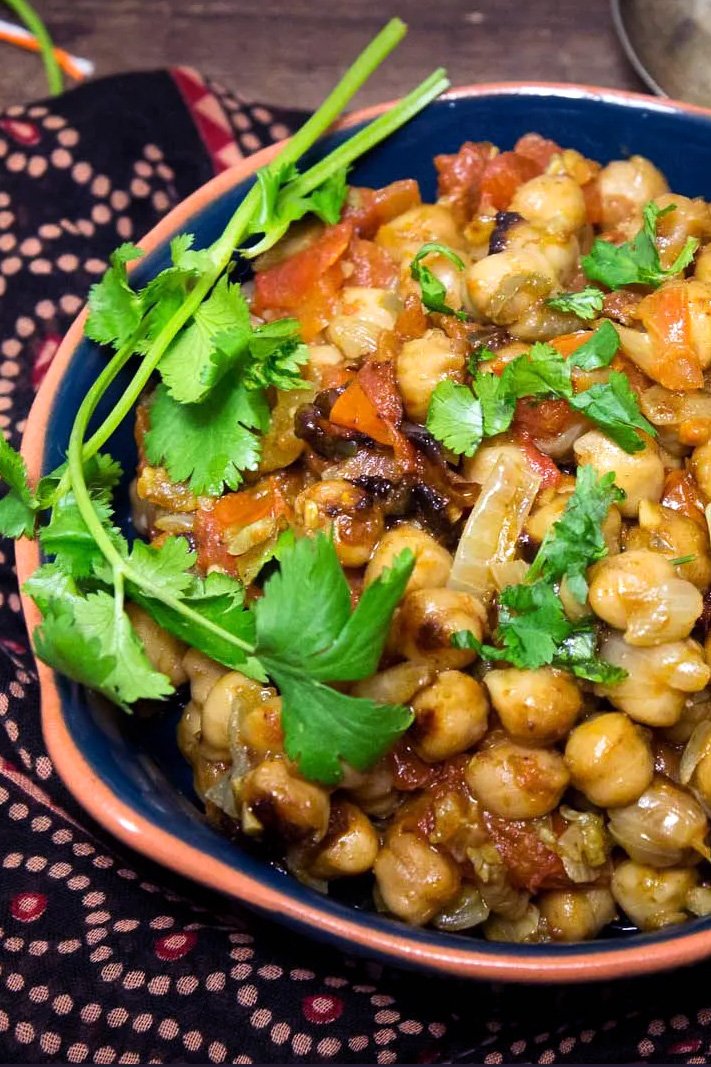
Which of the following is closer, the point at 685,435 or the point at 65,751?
the point at 65,751

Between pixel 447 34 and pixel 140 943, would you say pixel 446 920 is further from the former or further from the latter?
pixel 447 34

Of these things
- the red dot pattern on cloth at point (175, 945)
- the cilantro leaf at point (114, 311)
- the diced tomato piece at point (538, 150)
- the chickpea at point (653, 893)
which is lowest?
the red dot pattern on cloth at point (175, 945)

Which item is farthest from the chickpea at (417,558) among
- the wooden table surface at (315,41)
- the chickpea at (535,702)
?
the wooden table surface at (315,41)

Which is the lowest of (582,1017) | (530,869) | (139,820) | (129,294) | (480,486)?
(582,1017)

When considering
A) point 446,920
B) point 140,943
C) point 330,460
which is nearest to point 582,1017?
point 446,920

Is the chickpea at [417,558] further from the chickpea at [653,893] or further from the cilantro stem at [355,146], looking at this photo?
the cilantro stem at [355,146]

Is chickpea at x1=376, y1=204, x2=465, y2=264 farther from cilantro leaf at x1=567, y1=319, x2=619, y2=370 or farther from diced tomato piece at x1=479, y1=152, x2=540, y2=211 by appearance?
cilantro leaf at x1=567, y1=319, x2=619, y2=370
